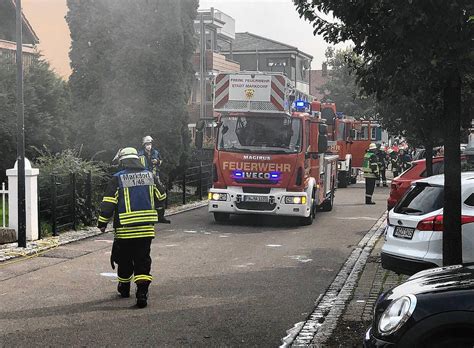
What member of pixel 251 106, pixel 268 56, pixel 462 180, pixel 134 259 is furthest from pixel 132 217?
pixel 268 56

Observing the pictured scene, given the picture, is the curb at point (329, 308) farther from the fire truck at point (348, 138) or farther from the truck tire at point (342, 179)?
the truck tire at point (342, 179)

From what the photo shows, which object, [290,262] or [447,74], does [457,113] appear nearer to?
[447,74]

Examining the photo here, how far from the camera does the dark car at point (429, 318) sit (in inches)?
160

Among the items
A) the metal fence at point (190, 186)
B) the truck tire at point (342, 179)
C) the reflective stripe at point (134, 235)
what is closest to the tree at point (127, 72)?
the metal fence at point (190, 186)

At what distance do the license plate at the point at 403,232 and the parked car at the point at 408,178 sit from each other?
200 inches

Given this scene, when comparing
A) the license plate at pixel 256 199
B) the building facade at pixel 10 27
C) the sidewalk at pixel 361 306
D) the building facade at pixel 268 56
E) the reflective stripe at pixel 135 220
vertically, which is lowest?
the sidewalk at pixel 361 306

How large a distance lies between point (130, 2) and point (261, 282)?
1157cm

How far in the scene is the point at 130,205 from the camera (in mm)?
7434

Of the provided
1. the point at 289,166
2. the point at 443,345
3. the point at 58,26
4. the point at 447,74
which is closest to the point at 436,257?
the point at 447,74

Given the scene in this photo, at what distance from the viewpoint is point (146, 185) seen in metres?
7.57

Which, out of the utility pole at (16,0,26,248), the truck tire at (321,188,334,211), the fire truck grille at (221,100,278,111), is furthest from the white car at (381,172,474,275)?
the truck tire at (321,188,334,211)

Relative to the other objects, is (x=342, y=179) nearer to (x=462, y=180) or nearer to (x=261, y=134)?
(x=261, y=134)

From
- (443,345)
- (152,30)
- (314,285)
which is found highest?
(152,30)

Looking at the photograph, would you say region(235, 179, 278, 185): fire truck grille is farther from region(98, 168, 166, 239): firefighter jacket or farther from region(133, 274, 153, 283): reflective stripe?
region(133, 274, 153, 283): reflective stripe
